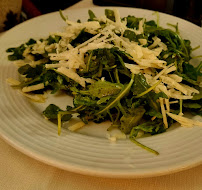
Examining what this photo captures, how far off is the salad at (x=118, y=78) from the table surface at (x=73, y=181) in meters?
0.11

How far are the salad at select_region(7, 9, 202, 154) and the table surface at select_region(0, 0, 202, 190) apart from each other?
0.35ft

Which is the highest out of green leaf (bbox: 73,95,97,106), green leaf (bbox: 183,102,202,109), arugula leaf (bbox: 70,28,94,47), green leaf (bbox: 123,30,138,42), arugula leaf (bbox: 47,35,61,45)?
green leaf (bbox: 123,30,138,42)

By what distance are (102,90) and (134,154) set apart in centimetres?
29

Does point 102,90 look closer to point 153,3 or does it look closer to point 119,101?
point 119,101

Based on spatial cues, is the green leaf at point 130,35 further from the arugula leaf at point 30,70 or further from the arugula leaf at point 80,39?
the arugula leaf at point 30,70

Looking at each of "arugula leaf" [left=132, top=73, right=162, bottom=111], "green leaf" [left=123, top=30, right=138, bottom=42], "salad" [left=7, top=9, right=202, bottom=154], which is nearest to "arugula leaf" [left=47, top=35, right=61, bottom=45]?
"salad" [left=7, top=9, right=202, bottom=154]

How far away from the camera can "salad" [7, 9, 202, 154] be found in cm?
100

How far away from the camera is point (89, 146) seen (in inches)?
33.9

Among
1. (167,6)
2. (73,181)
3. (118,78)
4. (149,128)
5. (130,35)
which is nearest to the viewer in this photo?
(73,181)

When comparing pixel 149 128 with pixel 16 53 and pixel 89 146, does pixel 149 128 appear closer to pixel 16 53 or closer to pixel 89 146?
pixel 89 146

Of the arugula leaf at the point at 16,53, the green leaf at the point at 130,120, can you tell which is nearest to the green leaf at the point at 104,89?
the green leaf at the point at 130,120

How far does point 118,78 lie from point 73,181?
444 mm

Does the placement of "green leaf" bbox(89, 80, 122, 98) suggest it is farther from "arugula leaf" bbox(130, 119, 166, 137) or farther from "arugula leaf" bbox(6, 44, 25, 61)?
"arugula leaf" bbox(6, 44, 25, 61)

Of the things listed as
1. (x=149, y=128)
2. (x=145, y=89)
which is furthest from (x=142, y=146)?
(x=145, y=89)
